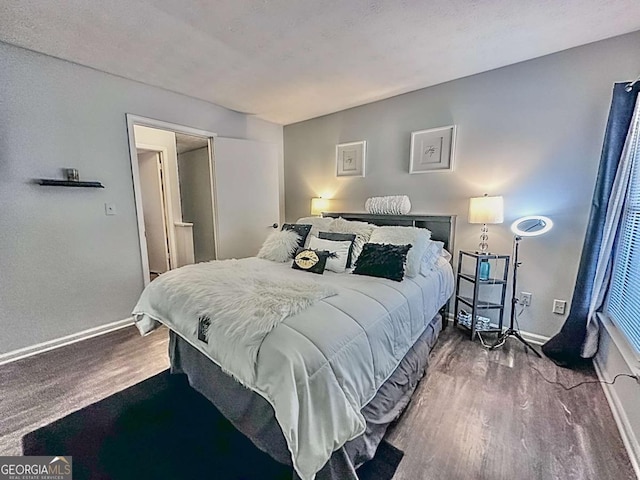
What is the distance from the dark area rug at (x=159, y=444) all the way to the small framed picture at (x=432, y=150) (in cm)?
253

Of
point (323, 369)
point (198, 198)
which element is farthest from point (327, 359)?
point (198, 198)

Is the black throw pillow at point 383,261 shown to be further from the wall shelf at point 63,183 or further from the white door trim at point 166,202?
→ the white door trim at point 166,202

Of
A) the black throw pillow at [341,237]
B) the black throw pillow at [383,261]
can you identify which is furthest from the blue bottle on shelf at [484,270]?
the black throw pillow at [341,237]

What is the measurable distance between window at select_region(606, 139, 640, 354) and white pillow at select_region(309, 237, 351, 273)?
1821mm

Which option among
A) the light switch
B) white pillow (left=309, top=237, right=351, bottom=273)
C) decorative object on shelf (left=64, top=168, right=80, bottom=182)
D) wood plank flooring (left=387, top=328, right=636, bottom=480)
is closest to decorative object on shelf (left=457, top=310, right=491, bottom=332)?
wood plank flooring (left=387, top=328, right=636, bottom=480)

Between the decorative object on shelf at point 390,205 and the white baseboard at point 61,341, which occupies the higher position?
the decorative object on shelf at point 390,205

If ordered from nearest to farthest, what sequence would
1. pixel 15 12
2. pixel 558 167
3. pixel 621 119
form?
1. pixel 15 12
2. pixel 621 119
3. pixel 558 167

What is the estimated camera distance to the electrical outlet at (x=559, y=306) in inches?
92.5

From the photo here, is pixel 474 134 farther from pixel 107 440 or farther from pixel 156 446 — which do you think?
pixel 107 440

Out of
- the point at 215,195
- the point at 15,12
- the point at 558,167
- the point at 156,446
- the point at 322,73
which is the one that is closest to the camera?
the point at 156,446

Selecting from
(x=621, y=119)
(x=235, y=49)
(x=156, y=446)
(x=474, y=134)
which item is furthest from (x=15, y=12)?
(x=621, y=119)

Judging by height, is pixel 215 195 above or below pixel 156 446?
above

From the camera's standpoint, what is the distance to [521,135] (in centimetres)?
244

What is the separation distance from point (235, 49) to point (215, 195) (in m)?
1.78
